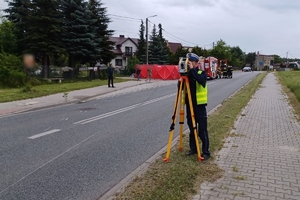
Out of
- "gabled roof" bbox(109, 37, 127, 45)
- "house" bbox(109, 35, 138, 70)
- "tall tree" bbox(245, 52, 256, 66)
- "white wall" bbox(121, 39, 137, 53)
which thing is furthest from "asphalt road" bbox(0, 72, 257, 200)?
"tall tree" bbox(245, 52, 256, 66)

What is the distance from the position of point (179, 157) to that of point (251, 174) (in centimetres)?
135

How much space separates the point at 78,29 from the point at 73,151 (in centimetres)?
2403

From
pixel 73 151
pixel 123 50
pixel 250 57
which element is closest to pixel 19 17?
pixel 73 151

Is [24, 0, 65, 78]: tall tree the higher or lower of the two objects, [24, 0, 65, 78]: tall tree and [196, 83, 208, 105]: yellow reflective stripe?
the higher

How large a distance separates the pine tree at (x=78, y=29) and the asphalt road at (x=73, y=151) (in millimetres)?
18334

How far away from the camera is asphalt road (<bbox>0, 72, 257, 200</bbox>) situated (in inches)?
172

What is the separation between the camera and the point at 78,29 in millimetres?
28266

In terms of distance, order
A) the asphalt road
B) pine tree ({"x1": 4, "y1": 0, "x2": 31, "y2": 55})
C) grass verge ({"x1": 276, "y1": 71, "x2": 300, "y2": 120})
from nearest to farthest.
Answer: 1. the asphalt road
2. grass verge ({"x1": 276, "y1": 71, "x2": 300, "y2": 120})
3. pine tree ({"x1": 4, "y1": 0, "x2": 31, "y2": 55})

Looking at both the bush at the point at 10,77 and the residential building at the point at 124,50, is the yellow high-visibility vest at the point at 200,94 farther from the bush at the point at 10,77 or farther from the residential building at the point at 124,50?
the residential building at the point at 124,50

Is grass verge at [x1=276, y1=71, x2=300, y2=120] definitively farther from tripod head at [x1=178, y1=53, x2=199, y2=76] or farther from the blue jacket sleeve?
tripod head at [x1=178, y1=53, x2=199, y2=76]

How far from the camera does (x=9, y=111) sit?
11.8 m

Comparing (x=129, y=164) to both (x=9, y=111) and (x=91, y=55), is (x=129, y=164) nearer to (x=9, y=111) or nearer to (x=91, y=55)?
(x=9, y=111)

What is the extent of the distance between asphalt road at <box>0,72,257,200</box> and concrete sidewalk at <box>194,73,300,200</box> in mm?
1555

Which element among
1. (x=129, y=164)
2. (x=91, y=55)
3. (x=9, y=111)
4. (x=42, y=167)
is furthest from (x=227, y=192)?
(x=91, y=55)
